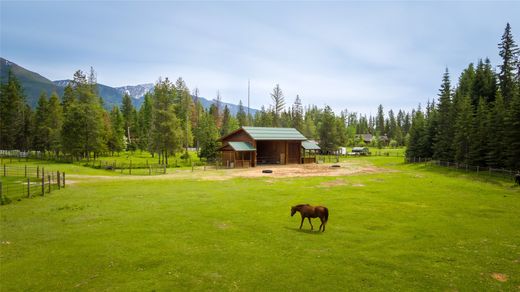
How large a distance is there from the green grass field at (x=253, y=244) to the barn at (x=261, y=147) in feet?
88.9

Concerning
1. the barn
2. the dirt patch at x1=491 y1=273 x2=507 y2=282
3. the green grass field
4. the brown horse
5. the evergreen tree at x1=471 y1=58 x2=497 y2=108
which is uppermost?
the evergreen tree at x1=471 y1=58 x2=497 y2=108

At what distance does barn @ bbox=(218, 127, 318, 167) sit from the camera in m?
48.4

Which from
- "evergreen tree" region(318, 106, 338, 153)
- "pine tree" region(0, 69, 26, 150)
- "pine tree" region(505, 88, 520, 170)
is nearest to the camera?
"pine tree" region(505, 88, 520, 170)

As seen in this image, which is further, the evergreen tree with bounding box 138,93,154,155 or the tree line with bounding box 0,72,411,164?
the evergreen tree with bounding box 138,93,154,155

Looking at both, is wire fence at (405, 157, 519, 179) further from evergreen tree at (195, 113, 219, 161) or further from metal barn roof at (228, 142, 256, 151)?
evergreen tree at (195, 113, 219, 161)

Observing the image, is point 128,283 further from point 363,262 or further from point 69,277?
point 363,262

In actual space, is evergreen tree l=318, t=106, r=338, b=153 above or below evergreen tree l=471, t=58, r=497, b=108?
below

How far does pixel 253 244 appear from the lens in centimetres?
1158

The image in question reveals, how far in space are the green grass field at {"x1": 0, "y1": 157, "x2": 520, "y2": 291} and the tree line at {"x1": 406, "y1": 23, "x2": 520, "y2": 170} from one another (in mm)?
17664

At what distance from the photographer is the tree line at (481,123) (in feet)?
112

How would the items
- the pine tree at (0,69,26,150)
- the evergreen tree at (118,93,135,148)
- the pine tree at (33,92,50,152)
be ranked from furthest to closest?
the evergreen tree at (118,93,135,148) → the pine tree at (0,69,26,150) → the pine tree at (33,92,50,152)

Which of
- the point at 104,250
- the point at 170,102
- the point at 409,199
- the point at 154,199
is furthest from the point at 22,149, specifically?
the point at 409,199

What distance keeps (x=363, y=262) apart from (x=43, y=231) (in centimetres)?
1341

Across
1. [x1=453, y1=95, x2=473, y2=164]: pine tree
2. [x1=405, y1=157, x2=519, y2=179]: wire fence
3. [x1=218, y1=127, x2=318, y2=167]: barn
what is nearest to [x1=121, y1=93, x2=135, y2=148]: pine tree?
[x1=218, y1=127, x2=318, y2=167]: barn
